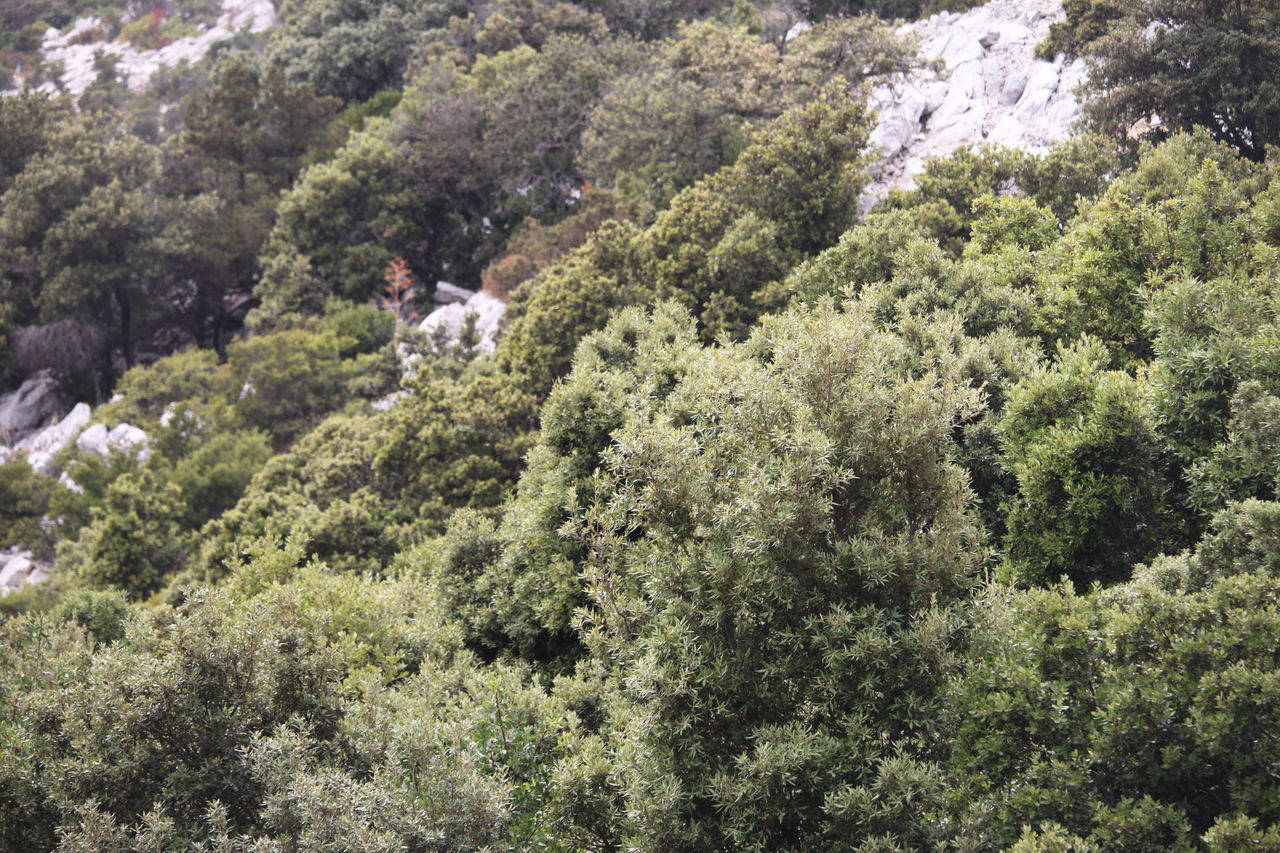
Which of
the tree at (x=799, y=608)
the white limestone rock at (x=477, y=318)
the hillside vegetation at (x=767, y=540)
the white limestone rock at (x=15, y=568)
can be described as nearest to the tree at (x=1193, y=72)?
the hillside vegetation at (x=767, y=540)

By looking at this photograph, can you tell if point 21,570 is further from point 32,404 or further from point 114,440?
point 32,404

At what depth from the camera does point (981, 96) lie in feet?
105

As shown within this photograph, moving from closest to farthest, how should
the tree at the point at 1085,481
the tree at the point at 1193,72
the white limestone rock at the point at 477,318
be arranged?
the tree at the point at 1085,481, the tree at the point at 1193,72, the white limestone rock at the point at 477,318

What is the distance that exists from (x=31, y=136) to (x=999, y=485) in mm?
58066

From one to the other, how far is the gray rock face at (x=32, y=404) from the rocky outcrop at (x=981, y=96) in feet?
147

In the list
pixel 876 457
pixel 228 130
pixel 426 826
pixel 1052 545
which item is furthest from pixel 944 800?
pixel 228 130

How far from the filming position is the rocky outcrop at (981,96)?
2903 cm

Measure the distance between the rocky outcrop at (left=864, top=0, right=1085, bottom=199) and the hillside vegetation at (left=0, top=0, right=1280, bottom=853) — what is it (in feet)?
5.07

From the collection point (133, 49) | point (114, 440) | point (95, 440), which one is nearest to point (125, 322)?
point (95, 440)

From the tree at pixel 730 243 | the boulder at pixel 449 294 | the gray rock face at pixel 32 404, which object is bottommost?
the gray rock face at pixel 32 404

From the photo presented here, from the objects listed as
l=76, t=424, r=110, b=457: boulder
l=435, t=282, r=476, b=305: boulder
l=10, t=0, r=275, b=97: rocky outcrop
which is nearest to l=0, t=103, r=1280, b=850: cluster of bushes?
l=76, t=424, r=110, b=457: boulder

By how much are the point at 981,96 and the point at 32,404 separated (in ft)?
161

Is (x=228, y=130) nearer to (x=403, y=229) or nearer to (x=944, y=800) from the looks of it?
(x=403, y=229)

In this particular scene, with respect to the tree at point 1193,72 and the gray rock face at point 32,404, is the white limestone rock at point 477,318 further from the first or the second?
the gray rock face at point 32,404
